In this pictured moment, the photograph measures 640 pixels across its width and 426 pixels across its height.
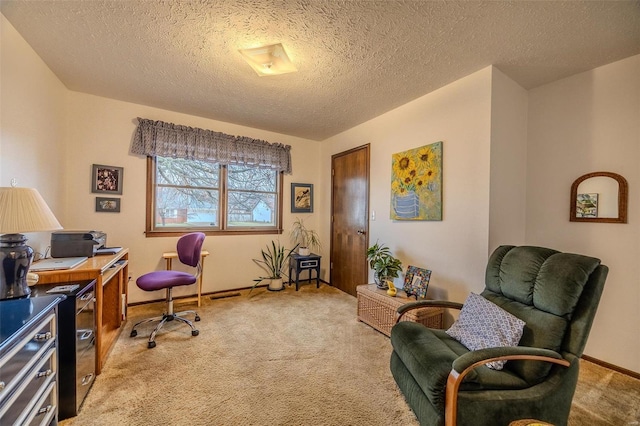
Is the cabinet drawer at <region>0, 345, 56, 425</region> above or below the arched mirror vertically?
below

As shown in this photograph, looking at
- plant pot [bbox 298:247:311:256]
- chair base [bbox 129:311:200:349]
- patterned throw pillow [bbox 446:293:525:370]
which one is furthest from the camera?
plant pot [bbox 298:247:311:256]

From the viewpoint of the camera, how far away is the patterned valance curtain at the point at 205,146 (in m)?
3.35

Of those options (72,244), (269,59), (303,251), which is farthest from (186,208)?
(269,59)

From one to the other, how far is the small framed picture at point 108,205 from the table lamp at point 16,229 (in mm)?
1935

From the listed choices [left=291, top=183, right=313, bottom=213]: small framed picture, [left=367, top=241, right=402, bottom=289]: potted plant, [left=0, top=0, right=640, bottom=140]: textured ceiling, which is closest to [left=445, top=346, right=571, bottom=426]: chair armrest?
[left=367, top=241, right=402, bottom=289]: potted plant

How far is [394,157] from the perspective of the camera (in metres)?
3.27

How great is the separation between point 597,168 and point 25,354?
3.90 m

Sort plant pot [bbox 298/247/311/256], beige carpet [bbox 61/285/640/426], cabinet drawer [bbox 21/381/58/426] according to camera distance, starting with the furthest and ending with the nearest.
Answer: plant pot [bbox 298/247/311/256]
beige carpet [bbox 61/285/640/426]
cabinet drawer [bbox 21/381/58/426]

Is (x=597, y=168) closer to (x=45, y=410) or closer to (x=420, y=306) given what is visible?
(x=420, y=306)

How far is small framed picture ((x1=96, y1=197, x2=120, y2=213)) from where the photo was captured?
125 inches

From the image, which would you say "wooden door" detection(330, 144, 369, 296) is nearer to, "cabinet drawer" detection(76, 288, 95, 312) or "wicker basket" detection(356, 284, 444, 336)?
"wicker basket" detection(356, 284, 444, 336)

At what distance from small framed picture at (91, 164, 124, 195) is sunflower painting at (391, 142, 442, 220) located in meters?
3.39

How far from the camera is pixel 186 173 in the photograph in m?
3.73

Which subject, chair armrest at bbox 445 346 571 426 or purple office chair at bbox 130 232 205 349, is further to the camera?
purple office chair at bbox 130 232 205 349
